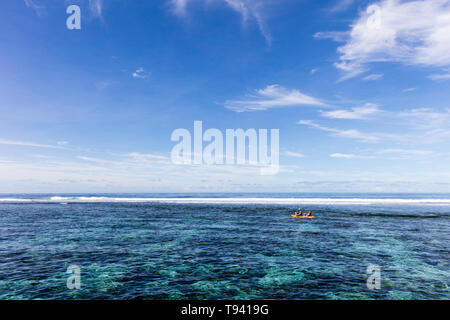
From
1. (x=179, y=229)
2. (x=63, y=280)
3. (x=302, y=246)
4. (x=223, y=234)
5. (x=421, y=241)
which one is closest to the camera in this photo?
(x=63, y=280)

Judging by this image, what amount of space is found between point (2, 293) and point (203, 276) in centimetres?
1322

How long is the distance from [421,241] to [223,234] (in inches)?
985

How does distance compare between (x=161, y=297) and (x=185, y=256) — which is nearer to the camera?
(x=161, y=297)

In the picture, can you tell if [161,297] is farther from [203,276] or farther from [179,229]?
[179,229]

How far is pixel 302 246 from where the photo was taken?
Answer: 27000 millimetres

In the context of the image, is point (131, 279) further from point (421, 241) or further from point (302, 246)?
point (421, 241)

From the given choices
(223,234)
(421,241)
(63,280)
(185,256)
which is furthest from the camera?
(223,234)
